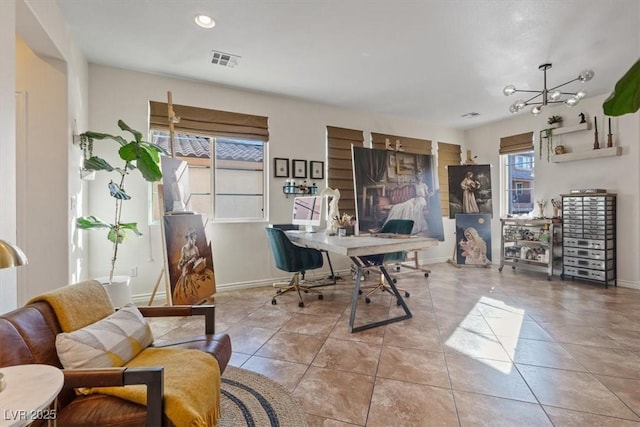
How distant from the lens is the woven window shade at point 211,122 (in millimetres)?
3746

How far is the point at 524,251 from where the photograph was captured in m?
5.08

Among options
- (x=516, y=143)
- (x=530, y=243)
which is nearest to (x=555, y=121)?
(x=516, y=143)

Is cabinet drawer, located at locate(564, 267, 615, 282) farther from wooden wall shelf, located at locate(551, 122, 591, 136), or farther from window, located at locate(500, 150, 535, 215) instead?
wooden wall shelf, located at locate(551, 122, 591, 136)

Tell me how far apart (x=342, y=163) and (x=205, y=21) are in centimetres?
288

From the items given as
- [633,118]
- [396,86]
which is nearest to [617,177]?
[633,118]

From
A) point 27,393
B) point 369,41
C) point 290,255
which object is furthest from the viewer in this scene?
point 290,255

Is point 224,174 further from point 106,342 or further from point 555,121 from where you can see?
point 555,121

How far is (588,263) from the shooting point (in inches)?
170

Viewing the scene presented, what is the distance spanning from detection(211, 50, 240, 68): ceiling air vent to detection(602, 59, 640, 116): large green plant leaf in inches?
125

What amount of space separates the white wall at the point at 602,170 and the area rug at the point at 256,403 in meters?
5.08

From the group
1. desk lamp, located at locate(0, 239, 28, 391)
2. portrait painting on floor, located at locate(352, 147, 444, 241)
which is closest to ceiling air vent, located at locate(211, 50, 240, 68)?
portrait painting on floor, located at locate(352, 147, 444, 241)

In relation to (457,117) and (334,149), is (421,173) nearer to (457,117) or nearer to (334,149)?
(457,117)

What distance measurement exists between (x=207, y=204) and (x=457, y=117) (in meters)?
4.53

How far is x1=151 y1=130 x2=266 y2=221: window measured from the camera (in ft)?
13.3
